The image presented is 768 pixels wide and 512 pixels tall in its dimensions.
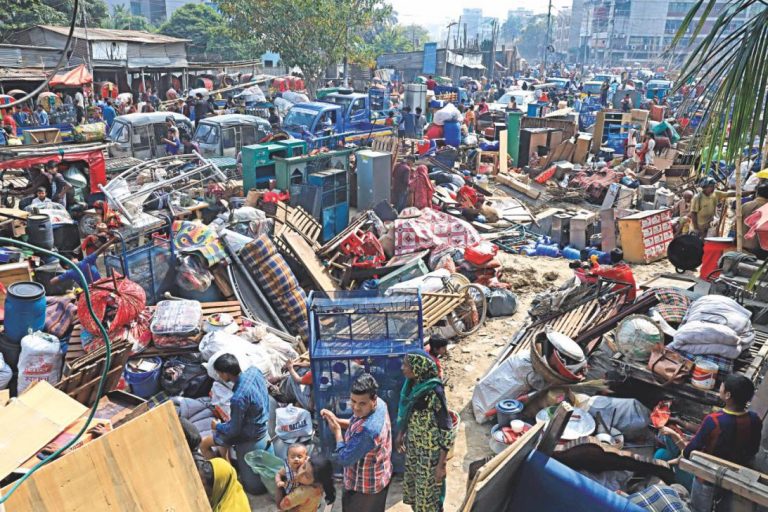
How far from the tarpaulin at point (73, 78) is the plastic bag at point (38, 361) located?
61.4 ft

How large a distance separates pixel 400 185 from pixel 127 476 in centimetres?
953

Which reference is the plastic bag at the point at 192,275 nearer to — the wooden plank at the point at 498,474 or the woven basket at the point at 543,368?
the woven basket at the point at 543,368

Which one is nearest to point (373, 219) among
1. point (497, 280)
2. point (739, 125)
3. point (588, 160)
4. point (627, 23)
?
point (497, 280)

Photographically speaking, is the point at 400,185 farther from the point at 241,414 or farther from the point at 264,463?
the point at 241,414

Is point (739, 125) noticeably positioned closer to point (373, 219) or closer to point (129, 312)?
point (129, 312)

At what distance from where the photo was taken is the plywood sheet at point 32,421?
3055 mm

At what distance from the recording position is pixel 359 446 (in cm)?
355

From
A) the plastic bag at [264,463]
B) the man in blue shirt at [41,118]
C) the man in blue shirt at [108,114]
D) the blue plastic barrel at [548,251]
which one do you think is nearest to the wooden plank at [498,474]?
the plastic bag at [264,463]

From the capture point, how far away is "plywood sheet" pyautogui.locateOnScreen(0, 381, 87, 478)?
120 inches

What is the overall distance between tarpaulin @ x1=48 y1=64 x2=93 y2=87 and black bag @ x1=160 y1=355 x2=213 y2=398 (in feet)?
63.5

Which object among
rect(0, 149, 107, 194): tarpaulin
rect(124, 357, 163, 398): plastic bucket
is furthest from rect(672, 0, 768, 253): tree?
rect(0, 149, 107, 194): tarpaulin

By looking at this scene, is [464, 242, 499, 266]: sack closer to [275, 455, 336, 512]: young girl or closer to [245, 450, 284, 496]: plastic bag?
[245, 450, 284, 496]: plastic bag

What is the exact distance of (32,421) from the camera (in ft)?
11.1

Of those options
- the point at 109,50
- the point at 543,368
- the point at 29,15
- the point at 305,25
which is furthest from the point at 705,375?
the point at 29,15
